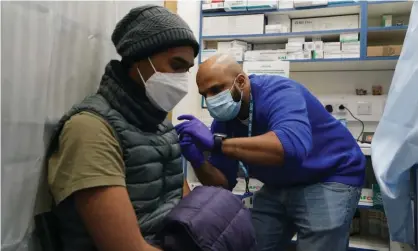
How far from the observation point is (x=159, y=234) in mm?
955

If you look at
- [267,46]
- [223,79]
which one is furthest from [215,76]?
[267,46]

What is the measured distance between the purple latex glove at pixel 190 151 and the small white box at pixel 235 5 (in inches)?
62.4

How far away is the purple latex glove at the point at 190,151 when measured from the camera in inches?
51.1

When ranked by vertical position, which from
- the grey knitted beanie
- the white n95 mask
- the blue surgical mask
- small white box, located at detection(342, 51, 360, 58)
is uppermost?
small white box, located at detection(342, 51, 360, 58)

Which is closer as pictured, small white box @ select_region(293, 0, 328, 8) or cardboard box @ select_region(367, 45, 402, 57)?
cardboard box @ select_region(367, 45, 402, 57)

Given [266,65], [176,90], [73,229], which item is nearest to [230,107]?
[176,90]

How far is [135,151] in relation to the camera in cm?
95

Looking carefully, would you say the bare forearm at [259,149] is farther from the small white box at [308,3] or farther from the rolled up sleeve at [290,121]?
the small white box at [308,3]

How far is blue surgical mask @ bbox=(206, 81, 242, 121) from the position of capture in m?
1.36

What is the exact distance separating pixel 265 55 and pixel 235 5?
1.39 ft

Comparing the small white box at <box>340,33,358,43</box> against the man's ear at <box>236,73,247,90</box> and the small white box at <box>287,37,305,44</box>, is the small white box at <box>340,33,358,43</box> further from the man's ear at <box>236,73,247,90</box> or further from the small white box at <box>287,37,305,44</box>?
the man's ear at <box>236,73,247,90</box>

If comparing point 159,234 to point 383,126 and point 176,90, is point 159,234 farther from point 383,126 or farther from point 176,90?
point 383,126

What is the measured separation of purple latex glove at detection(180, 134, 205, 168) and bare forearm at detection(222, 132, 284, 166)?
15cm

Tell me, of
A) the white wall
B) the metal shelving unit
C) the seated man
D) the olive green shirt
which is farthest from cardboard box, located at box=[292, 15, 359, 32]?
the olive green shirt
